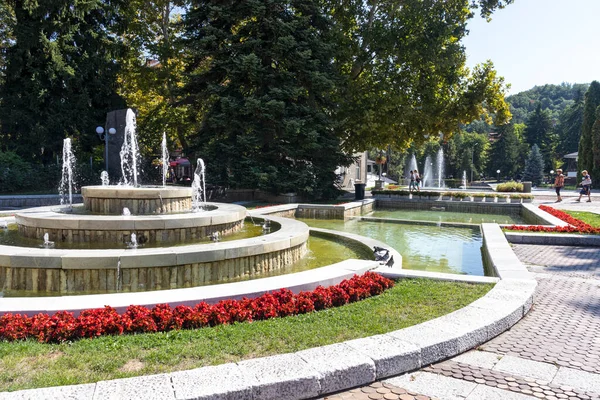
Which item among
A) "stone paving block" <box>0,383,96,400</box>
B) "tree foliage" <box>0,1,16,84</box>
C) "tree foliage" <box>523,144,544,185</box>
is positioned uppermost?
"tree foliage" <box>0,1,16,84</box>

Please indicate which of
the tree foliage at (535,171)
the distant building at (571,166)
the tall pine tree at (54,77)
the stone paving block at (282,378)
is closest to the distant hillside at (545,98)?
the distant building at (571,166)

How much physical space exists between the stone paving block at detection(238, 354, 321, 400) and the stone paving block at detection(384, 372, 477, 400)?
76 centimetres

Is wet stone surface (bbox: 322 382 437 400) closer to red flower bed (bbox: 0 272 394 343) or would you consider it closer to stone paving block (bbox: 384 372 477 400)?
stone paving block (bbox: 384 372 477 400)

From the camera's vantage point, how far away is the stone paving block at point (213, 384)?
10.2 feet

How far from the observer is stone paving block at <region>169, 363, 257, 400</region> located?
312 centimetres

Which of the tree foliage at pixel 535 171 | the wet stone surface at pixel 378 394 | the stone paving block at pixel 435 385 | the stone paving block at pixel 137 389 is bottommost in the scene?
the wet stone surface at pixel 378 394

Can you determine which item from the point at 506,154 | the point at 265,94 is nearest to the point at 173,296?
the point at 265,94

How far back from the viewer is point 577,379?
12.1 feet

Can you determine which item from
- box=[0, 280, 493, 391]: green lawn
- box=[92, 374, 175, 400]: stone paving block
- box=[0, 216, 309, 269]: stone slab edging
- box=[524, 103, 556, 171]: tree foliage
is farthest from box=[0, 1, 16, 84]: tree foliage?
box=[524, 103, 556, 171]: tree foliage

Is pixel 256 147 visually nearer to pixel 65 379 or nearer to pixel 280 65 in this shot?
pixel 280 65

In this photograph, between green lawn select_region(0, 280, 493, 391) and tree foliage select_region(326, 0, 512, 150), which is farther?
tree foliage select_region(326, 0, 512, 150)

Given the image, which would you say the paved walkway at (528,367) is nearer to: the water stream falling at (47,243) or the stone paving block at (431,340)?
the stone paving block at (431,340)

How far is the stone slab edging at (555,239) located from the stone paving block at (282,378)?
9.25 m

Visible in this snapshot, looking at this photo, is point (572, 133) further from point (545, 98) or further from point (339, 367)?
point (545, 98)
